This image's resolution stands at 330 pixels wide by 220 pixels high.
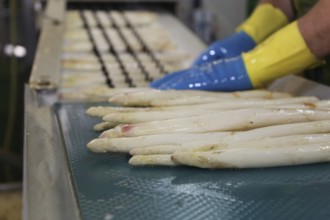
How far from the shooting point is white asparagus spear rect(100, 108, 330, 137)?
1.10 metres

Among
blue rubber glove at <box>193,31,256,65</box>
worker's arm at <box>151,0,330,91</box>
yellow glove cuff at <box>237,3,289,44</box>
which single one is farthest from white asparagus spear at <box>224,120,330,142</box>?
yellow glove cuff at <box>237,3,289,44</box>

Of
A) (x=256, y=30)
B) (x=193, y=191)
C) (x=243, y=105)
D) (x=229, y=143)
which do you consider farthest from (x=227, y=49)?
(x=193, y=191)

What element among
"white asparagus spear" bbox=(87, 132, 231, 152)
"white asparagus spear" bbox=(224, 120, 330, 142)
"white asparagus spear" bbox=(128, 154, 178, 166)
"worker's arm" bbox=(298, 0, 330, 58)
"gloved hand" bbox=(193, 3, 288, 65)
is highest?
"gloved hand" bbox=(193, 3, 288, 65)

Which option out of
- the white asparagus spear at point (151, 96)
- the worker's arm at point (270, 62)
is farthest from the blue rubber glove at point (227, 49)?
the white asparagus spear at point (151, 96)

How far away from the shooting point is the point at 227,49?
5.86 ft

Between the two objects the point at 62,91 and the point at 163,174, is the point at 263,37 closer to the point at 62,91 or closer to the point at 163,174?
the point at 62,91

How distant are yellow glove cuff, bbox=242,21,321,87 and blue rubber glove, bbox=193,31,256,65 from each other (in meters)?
0.30

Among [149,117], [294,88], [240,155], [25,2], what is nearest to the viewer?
[240,155]

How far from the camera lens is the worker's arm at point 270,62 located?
4.49 ft

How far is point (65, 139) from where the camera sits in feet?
4.00

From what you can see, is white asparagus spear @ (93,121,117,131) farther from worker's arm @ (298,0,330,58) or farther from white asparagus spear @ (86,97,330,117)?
worker's arm @ (298,0,330,58)

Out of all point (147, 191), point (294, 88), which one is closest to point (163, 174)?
point (147, 191)

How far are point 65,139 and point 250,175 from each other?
50cm

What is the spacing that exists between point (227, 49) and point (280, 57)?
38cm
